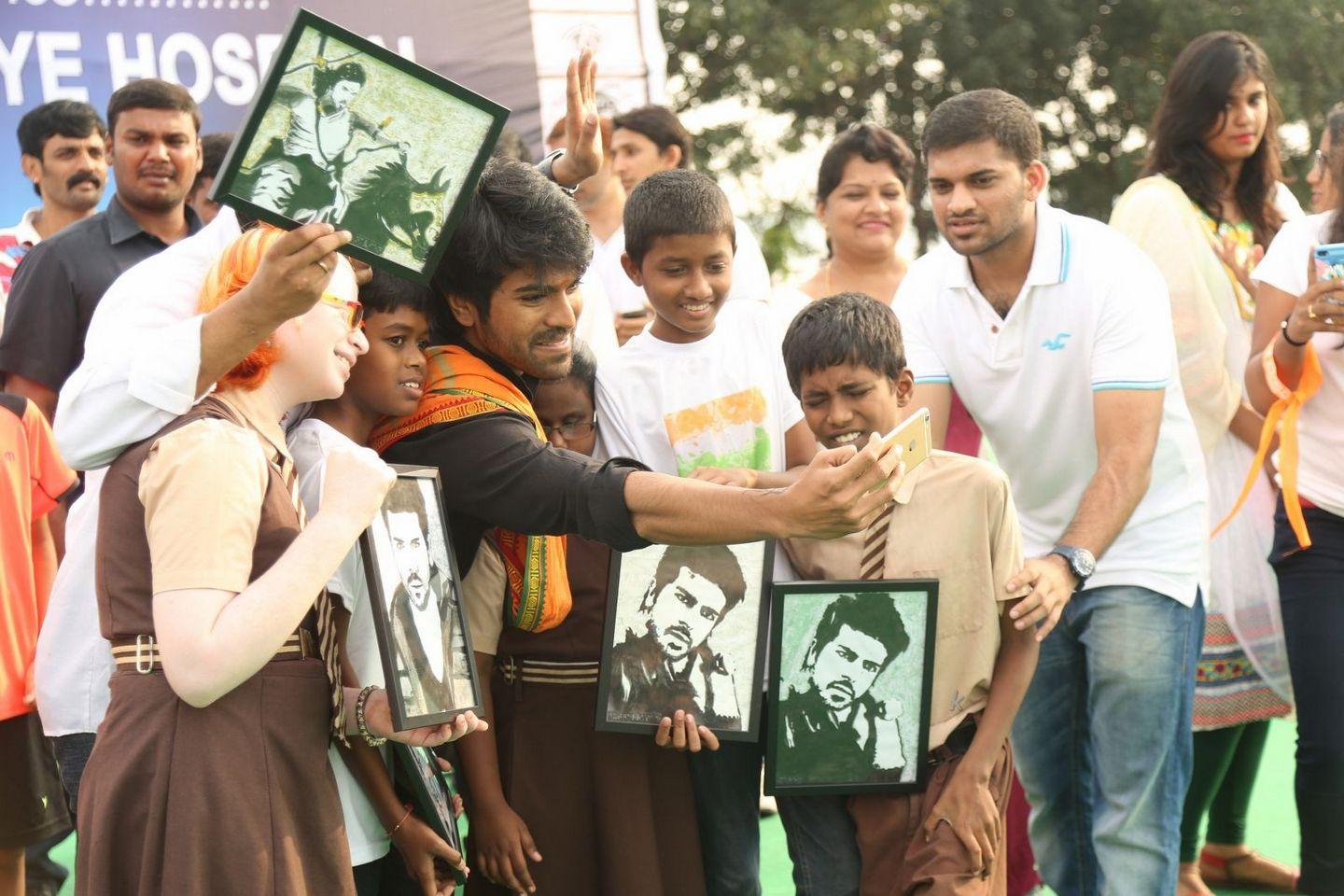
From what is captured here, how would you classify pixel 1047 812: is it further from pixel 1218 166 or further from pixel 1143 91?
pixel 1143 91

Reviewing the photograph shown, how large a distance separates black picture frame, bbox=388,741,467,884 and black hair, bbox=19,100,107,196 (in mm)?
3930

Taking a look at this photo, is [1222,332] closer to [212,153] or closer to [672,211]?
[672,211]

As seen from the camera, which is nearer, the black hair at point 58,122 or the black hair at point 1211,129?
the black hair at point 1211,129

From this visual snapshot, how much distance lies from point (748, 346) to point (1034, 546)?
1002mm

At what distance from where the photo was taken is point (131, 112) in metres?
5.50

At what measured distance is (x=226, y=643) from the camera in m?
2.41

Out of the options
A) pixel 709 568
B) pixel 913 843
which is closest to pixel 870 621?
pixel 709 568

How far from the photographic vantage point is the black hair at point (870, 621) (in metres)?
3.40

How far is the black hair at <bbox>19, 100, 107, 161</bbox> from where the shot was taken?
20.0ft

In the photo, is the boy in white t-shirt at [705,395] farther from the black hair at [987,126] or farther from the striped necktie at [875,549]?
the black hair at [987,126]

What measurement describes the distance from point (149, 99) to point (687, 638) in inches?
129

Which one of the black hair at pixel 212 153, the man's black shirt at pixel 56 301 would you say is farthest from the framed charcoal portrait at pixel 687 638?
the black hair at pixel 212 153

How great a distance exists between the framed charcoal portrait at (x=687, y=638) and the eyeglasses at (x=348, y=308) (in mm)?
817

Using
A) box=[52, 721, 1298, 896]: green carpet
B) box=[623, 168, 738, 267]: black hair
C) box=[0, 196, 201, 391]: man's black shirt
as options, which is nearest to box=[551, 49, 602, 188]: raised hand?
box=[623, 168, 738, 267]: black hair
